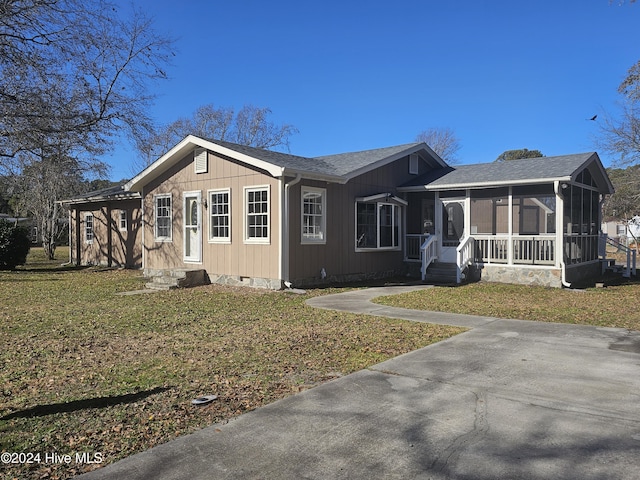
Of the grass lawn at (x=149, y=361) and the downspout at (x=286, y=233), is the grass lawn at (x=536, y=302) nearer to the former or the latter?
the grass lawn at (x=149, y=361)

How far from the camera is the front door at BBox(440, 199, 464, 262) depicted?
52.3ft

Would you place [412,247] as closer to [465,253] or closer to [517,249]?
[465,253]

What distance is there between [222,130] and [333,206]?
2428 cm

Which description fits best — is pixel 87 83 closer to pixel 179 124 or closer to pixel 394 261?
pixel 394 261

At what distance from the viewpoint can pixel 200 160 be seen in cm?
1473

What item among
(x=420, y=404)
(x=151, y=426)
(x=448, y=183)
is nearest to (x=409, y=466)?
(x=420, y=404)

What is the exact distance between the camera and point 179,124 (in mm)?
36062

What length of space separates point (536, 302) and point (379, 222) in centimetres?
574

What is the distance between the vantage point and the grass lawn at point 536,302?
9047mm

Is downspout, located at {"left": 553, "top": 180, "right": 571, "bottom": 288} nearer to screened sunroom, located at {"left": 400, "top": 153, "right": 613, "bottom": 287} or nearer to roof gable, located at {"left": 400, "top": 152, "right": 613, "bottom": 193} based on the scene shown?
screened sunroom, located at {"left": 400, "top": 153, "right": 613, "bottom": 287}

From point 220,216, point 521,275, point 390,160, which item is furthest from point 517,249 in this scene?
point 220,216

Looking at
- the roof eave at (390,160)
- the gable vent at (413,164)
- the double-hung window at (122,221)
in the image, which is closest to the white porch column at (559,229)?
the roof eave at (390,160)

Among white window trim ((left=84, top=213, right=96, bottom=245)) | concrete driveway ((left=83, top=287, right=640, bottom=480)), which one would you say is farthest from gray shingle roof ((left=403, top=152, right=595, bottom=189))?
white window trim ((left=84, top=213, right=96, bottom=245))

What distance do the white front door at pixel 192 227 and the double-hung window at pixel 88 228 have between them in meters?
9.00
